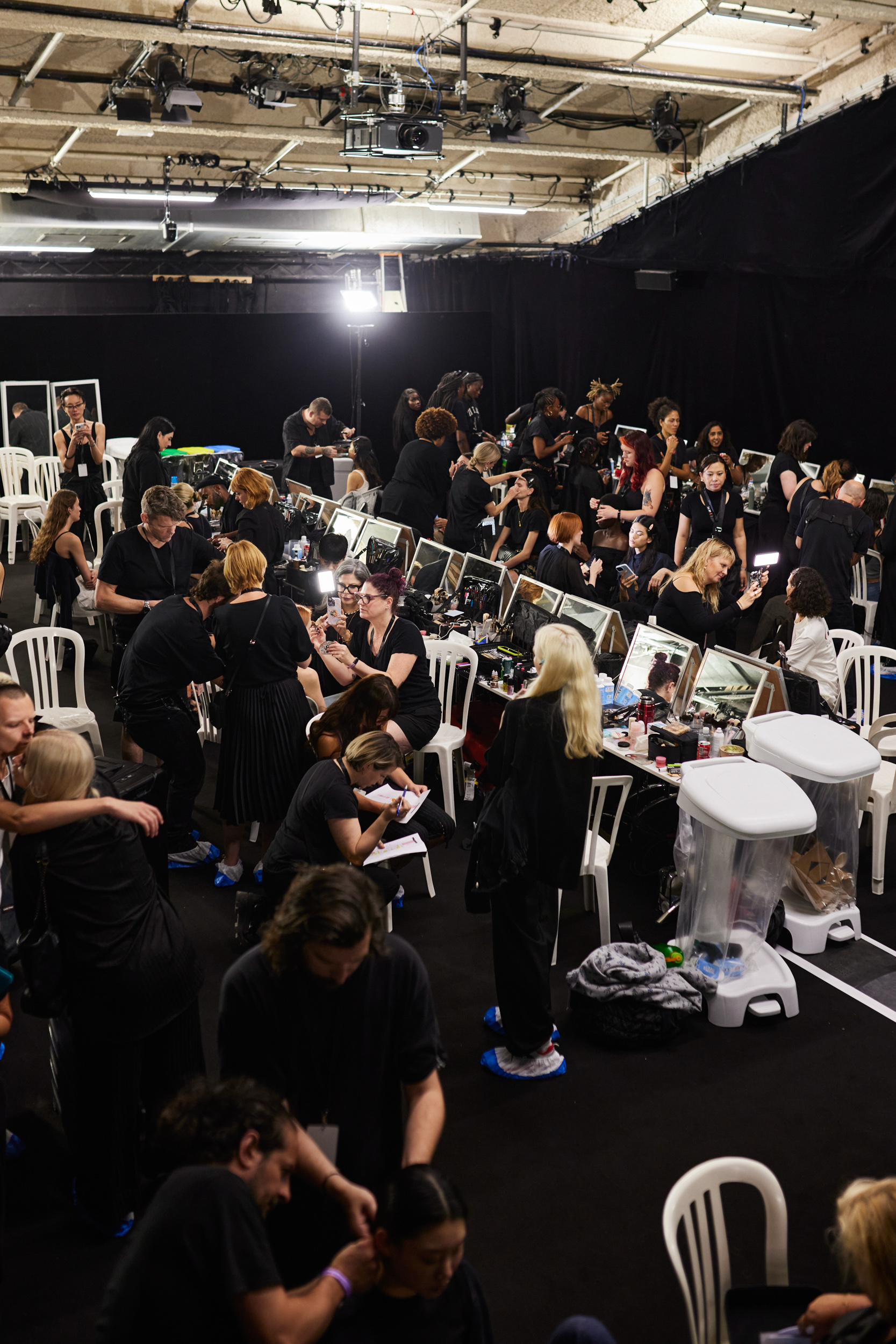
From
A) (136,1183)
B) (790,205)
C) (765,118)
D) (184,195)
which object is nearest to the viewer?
(136,1183)

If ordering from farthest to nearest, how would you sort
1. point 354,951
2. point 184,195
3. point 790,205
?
point 184,195 < point 790,205 < point 354,951

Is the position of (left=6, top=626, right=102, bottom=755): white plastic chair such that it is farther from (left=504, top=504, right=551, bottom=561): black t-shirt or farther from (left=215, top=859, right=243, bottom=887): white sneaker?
(left=504, top=504, right=551, bottom=561): black t-shirt

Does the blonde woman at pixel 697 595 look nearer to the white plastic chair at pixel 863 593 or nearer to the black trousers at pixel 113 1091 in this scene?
the white plastic chair at pixel 863 593

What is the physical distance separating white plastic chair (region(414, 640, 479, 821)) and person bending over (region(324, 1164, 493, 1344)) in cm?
338

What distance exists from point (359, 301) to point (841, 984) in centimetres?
1145

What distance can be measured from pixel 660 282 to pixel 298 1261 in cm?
1103

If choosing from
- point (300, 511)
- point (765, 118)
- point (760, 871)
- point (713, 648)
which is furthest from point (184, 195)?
point (760, 871)

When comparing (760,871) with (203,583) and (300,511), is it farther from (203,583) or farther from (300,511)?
(300,511)

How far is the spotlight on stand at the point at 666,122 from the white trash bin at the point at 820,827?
7.37 meters

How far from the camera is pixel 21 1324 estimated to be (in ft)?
9.18

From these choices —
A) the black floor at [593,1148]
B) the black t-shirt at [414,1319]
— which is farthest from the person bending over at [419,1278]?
the black floor at [593,1148]

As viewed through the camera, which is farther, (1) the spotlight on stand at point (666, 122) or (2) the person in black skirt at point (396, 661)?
(1) the spotlight on stand at point (666, 122)

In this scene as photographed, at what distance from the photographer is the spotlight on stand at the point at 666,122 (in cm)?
982

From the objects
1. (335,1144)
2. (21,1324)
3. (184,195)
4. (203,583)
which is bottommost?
(21,1324)
